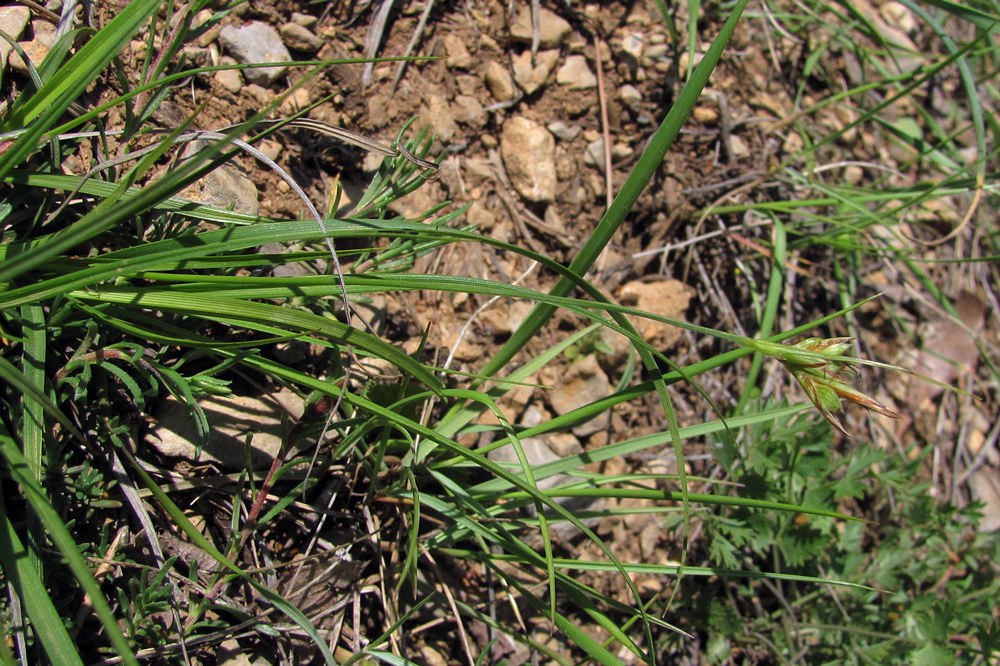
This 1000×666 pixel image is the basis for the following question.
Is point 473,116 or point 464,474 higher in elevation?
point 473,116

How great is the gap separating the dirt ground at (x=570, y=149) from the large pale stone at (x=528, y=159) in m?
0.01

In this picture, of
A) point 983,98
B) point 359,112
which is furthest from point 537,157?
point 983,98

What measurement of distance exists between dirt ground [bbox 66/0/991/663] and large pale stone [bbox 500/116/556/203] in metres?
0.01

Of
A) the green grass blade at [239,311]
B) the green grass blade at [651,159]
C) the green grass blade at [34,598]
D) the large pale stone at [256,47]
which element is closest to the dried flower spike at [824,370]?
the green grass blade at [651,159]

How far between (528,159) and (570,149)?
169 millimetres

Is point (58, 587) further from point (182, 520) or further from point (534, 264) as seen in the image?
point (534, 264)

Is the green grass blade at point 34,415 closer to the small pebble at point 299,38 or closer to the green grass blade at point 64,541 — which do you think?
the green grass blade at point 64,541

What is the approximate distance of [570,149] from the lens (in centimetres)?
215

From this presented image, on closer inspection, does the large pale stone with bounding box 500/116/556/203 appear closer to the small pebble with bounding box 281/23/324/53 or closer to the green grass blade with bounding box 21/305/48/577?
the small pebble with bounding box 281/23/324/53

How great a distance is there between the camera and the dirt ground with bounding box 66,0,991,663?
1807 mm

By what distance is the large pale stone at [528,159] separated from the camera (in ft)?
6.75

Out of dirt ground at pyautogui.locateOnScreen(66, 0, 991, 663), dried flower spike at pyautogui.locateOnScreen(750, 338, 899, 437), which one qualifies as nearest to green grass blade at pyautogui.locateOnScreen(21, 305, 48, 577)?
dirt ground at pyautogui.locateOnScreen(66, 0, 991, 663)

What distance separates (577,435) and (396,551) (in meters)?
0.64

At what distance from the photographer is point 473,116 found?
203 cm
